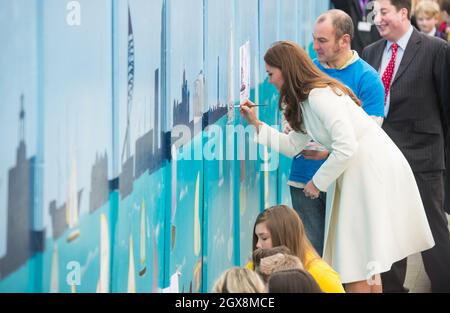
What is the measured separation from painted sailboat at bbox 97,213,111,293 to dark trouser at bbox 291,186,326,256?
238 centimetres

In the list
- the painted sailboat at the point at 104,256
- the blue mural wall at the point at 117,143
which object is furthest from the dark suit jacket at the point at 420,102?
the painted sailboat at the point at 104,256

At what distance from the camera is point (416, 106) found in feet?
17.7

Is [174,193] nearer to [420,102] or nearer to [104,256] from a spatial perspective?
[104,256]

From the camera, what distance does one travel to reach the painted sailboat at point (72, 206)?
2.27m

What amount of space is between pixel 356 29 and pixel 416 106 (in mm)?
4084

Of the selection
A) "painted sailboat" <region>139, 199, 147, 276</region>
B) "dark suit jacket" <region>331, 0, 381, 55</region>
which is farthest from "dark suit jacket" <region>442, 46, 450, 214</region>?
A: "dark suit jacket" <region>331, 0, 381, 55</region>

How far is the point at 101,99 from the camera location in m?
2.46

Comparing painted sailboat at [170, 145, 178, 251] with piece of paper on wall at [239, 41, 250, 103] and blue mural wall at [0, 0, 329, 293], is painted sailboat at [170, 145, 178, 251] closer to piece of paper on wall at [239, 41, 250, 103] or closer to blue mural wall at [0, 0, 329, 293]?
blue mural wall at [0, 0, 329, 293]

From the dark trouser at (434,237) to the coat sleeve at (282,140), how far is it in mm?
1161

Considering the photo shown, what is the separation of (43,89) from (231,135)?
238 cm

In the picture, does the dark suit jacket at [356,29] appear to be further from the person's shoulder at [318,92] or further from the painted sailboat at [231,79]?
the person's shoulder at [318,92]

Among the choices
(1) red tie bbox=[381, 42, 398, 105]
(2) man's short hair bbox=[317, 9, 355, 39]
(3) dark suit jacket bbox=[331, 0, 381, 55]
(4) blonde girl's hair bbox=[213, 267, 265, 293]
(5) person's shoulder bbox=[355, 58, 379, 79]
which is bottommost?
(4) blonde girl's hair bbox=[213, 267, 265, 293]

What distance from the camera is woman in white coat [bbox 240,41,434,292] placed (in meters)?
4.13

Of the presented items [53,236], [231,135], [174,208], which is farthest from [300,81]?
[53,236]
